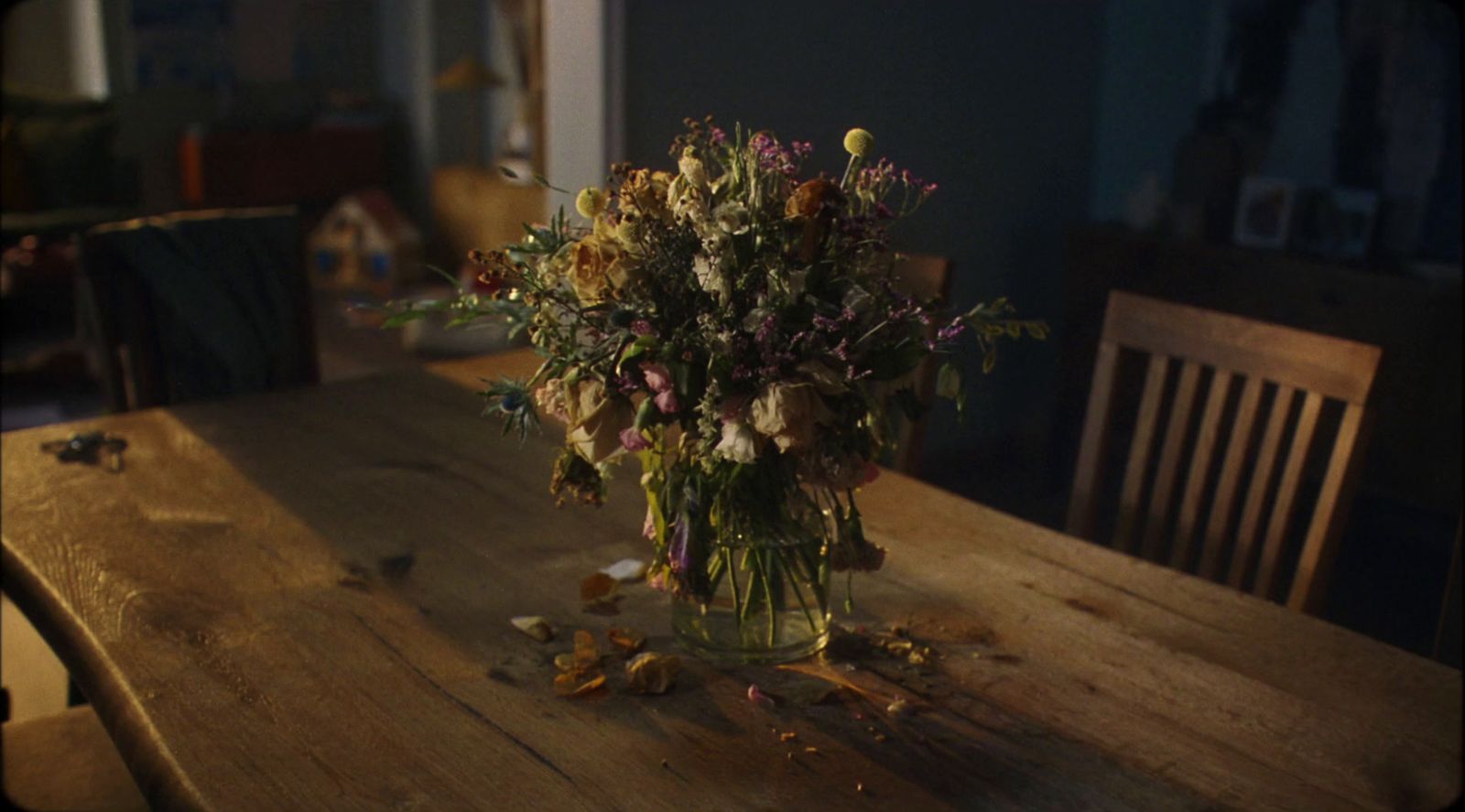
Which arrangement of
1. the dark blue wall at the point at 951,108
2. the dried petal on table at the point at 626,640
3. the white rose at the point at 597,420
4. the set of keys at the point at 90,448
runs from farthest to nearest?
the dark blue wall at the point at 951,108
the set of keys at the point at 90,448
the dried petal on table at the point at 626,640
the white rose at the point at 597,420

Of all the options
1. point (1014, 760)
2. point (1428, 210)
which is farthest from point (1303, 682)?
point (1428, 210)

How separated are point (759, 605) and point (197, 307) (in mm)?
1407

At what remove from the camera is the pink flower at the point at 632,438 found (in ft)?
3.84

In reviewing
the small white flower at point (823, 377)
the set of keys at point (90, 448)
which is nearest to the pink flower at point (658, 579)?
the small white flower at point (823, 377)

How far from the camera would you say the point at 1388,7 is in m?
3.32

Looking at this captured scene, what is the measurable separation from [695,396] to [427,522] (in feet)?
1.90

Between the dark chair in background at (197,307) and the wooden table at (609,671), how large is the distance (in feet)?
1.63

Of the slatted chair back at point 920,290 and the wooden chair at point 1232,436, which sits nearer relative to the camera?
the wooden chair at point 1232,436

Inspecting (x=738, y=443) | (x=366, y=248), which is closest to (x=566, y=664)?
(x=738, y=443)

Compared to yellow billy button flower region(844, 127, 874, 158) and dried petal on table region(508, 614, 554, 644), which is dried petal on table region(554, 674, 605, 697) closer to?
dried petal on table region(508, 614, 554, 644)

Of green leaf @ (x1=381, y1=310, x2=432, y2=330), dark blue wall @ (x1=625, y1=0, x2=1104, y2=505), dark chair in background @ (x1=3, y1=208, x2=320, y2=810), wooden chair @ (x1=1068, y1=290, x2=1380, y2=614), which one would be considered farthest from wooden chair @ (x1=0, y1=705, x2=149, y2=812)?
dark blue wall @ (x1=625, y1=0, x2=1104, y2=505)

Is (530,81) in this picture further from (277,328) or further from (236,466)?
(236,466)

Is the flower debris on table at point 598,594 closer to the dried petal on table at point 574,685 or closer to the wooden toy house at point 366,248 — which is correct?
the dried petal on table at point 574,685

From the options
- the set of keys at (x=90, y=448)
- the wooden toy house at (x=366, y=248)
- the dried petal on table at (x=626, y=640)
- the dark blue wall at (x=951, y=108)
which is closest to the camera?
the dried petal on table at (x=626, y=640)
